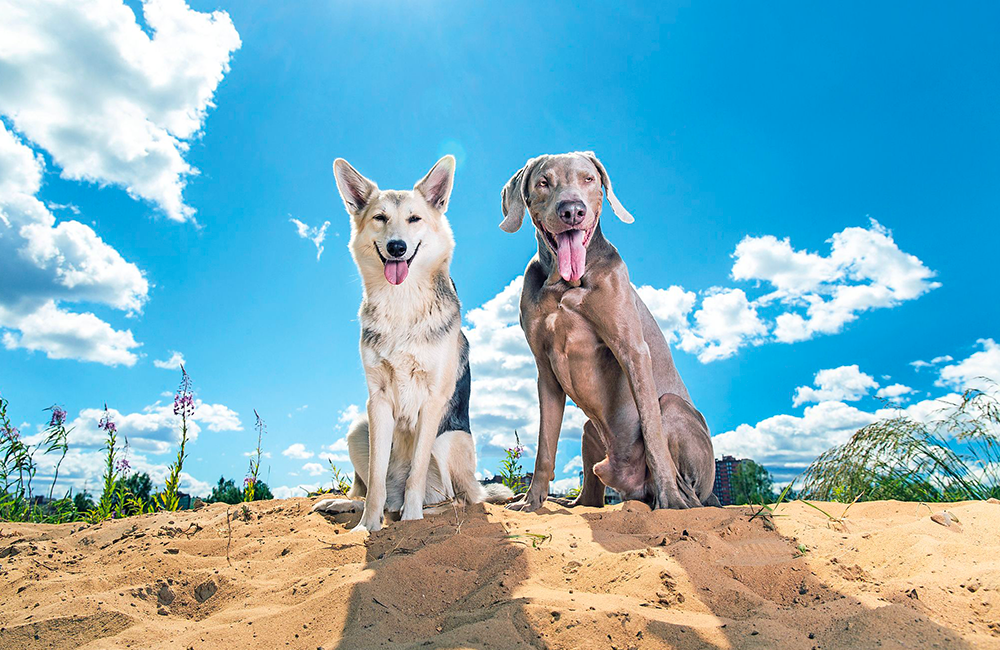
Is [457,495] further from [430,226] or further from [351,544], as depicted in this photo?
[430,226]

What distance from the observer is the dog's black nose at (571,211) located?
4.22 meters

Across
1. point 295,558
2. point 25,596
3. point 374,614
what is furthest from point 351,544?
point 25,596

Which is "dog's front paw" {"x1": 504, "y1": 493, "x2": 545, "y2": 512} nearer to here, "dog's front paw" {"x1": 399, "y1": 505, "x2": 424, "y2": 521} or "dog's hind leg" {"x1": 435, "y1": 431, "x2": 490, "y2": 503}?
"dog's hind leg" {"x1": 435, "y1": 431, "x2": 490, "y2": 503}

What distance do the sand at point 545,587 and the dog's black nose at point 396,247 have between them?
1812 mm

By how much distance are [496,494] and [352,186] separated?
2715mm

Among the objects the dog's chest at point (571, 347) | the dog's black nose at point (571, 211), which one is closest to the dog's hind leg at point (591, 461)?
the dog's chest at point (571, 347)

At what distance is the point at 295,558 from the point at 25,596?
51.0 inches

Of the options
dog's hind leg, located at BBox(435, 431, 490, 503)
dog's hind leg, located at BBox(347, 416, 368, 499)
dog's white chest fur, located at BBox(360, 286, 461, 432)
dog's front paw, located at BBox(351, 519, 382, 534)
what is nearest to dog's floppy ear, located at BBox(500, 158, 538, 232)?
dog's white chest fur, located at BBox(360, 286, 461, 432)

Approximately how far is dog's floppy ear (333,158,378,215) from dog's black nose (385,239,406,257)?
1.91 feet

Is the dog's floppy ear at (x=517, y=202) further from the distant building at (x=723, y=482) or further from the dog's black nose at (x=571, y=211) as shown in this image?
the distant building at (x=723, y=482)

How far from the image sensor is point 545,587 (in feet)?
8.68

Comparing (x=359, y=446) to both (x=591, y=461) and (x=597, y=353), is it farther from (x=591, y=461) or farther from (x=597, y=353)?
(x=597, y=353)

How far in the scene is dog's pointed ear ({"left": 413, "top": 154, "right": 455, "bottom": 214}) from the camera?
4719 millimetres

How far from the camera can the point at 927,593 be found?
237cm
